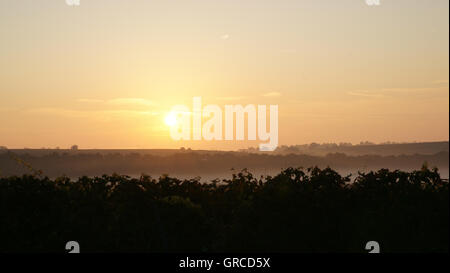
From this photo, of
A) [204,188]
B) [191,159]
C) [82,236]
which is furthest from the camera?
[191,159]

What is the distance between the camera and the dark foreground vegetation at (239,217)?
9453 mm

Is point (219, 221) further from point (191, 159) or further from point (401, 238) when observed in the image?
point (191, 159)

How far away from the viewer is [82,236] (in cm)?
952

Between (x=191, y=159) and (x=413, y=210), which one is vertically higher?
(x=191, y=159)

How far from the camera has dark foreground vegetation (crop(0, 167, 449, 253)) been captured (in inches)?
372

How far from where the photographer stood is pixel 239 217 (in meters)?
9.60

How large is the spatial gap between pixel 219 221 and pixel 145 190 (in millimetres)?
1318

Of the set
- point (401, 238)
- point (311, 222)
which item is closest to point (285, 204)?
point (311, 222)
